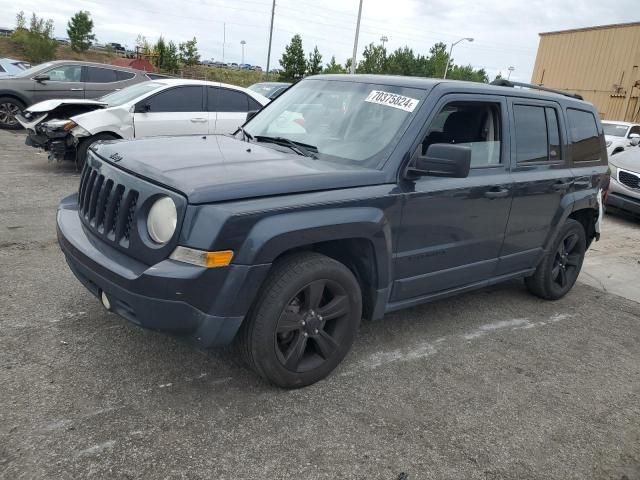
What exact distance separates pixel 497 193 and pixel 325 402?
1956mm

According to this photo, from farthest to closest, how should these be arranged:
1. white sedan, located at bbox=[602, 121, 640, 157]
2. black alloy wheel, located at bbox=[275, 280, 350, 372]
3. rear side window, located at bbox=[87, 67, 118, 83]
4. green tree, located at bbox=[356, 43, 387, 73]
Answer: green tree, located at bbox=[356, 43, 387, 73]
white sedan, located at bbox=[602, 121, 640, 157]
rear side window, located at bbox=[87, 67, 118, 83]
black alloy wheel, located at bbox=[275, 280, 350, 372]

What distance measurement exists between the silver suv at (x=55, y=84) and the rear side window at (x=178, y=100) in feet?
15.0

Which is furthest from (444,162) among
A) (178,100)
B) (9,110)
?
(9,110)

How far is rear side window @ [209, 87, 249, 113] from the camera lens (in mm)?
9180

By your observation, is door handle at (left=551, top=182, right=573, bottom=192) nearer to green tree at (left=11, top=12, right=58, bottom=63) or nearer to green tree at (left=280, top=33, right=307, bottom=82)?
green tree at (left=280, top=33, right=307, bottom=82)

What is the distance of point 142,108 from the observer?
8.50 m

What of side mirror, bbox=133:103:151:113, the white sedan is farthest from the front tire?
the white sedan

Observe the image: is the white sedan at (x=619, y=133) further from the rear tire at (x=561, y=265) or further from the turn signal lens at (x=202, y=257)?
the turn signal lens at (x=202, y=257)

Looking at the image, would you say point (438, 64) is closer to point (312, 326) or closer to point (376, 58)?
point (376, 58)

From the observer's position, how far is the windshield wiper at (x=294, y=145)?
347 cm

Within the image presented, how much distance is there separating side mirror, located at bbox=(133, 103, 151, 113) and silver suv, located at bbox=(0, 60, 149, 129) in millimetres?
4678

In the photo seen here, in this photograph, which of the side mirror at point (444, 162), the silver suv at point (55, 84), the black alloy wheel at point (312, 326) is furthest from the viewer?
the silver suv at point (55, 84)

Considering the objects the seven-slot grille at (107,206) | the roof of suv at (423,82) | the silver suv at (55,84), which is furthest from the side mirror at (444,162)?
the silver suv at (55,84)

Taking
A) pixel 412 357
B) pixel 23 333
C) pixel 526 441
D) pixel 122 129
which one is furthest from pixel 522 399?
pixel 122 129
